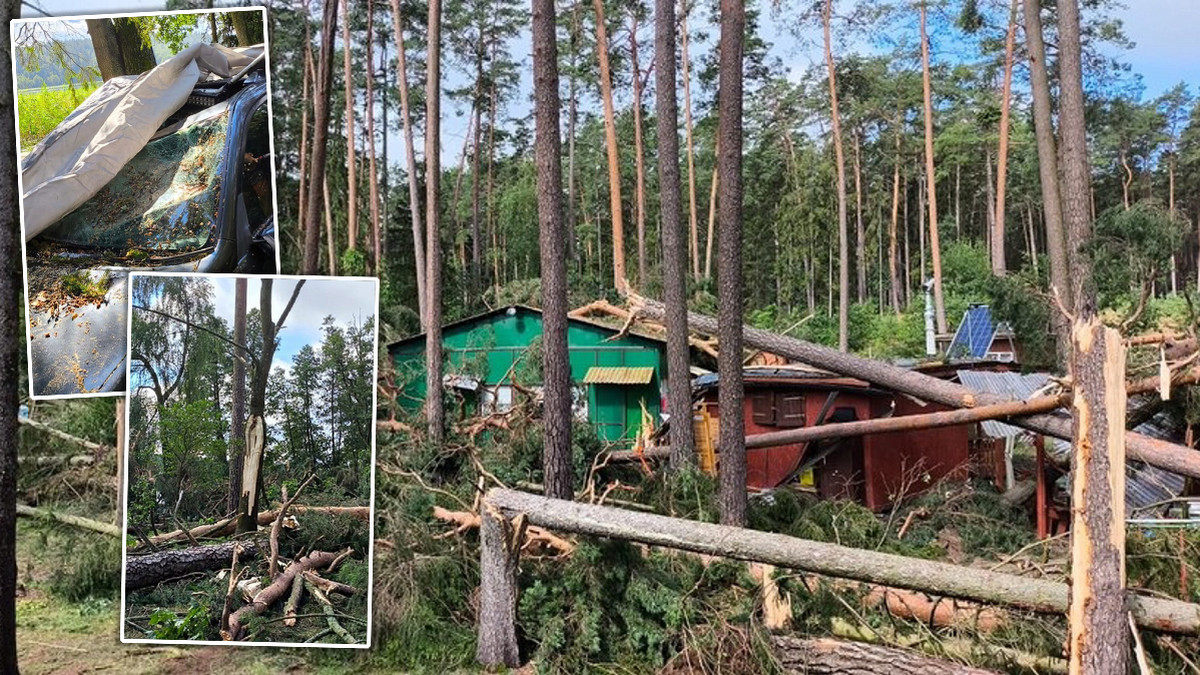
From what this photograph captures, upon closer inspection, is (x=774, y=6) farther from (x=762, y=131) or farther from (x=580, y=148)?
(x=580, y=148)

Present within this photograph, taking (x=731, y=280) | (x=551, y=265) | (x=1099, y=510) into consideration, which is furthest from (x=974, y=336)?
(x=1099, y=510)

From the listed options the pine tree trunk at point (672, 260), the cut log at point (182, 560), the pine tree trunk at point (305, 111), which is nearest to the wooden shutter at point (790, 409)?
the pine tree trunk at point (672, 260)

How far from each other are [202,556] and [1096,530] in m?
5.08

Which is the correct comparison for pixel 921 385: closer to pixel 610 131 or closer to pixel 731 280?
pixel 731 280

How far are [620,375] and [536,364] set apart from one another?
177 cm

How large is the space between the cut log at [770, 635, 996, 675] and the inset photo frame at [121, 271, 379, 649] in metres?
3.11

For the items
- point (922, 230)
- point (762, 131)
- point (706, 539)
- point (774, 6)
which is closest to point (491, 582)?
point (706, 539)

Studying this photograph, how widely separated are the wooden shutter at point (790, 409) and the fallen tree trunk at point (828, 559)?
20.8 feet

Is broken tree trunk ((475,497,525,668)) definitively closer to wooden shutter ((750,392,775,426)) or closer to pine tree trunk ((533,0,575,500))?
pine tree trunk ((533,0,575,500))

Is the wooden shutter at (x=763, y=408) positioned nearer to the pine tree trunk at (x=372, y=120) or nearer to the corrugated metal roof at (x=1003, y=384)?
the corrugated metal roof at (x=1003, y=384)

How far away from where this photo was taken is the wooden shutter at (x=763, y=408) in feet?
40.9

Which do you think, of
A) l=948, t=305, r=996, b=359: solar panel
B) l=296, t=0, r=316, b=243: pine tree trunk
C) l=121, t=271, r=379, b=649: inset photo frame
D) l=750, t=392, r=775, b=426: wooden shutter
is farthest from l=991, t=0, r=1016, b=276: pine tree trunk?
l=121, t=271, r=379, b=649: inset photo frame

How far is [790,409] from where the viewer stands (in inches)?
488

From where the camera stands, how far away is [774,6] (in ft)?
62.8
